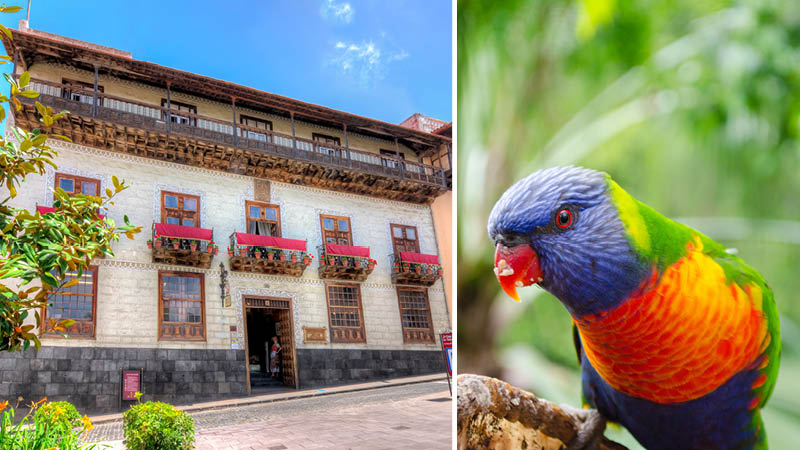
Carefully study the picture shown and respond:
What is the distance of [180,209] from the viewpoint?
1450cm

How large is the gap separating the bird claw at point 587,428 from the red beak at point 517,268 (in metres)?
0.42

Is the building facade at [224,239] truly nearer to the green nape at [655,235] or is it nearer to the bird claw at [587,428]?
the bird claw at [587,428]

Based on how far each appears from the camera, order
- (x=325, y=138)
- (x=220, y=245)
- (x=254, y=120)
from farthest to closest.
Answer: (x=325, y=138) < (x=254, y=120) < (x=220, y=245)

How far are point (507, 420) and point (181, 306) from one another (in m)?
13.3

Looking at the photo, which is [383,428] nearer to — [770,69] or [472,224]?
[472,224]

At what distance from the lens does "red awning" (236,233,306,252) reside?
1438 centimetres

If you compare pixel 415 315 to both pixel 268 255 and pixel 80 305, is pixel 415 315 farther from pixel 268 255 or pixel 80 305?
pixel 80 305

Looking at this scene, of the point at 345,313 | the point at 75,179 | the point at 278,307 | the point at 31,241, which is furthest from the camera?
the point at 345,313

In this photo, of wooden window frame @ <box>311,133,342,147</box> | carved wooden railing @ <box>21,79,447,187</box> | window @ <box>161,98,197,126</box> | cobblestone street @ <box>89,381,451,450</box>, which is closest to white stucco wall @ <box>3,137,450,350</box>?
carved wooden railing @ <box>21,79,447,187</box>

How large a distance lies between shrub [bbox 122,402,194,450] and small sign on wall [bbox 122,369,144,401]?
7724mm

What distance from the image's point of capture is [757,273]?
1.36m

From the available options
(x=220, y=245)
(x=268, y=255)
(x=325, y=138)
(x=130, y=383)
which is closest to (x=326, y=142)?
(x=325, y=138)

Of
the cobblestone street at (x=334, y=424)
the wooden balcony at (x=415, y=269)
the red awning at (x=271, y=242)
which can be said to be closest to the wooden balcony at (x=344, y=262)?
the red awning at (x=271, y=242)

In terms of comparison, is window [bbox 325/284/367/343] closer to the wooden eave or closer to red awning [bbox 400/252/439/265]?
red awning [bbox 400/252/439/265]
